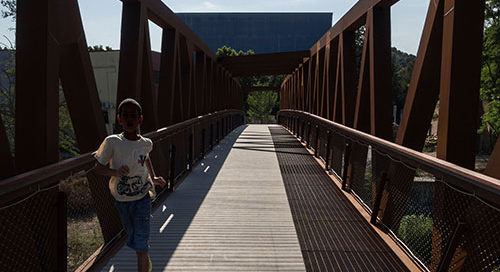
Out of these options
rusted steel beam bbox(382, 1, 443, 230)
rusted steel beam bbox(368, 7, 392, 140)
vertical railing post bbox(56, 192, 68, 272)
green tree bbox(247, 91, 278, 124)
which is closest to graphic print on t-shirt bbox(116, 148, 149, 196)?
vertical railing post bbox(56, 192, 68, 272)

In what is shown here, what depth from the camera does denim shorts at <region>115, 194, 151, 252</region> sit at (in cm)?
260

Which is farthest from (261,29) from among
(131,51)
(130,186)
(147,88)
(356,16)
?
(130,186)

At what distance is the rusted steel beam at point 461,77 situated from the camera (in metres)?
2.98

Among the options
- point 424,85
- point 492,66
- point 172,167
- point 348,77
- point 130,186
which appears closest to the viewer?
point 130,186

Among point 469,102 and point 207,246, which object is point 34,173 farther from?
point 469,102

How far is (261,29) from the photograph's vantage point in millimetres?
84750

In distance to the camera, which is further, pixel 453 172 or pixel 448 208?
pixel 448 208

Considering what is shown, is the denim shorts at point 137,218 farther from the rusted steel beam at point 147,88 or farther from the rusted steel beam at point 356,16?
the rusted steel beam at point 356,16

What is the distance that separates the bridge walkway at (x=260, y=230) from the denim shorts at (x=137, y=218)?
1.79ft

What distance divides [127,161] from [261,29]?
8559cm

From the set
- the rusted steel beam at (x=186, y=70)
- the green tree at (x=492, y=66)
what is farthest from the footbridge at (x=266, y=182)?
the green tree at (x=492, y=66)

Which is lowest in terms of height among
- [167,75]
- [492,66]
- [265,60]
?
[167,75]

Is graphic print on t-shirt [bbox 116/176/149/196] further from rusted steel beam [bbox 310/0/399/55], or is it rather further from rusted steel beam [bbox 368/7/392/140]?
rusted steel beam [bbox 310/0/399/55]

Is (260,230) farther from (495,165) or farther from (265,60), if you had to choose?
(265,60)
